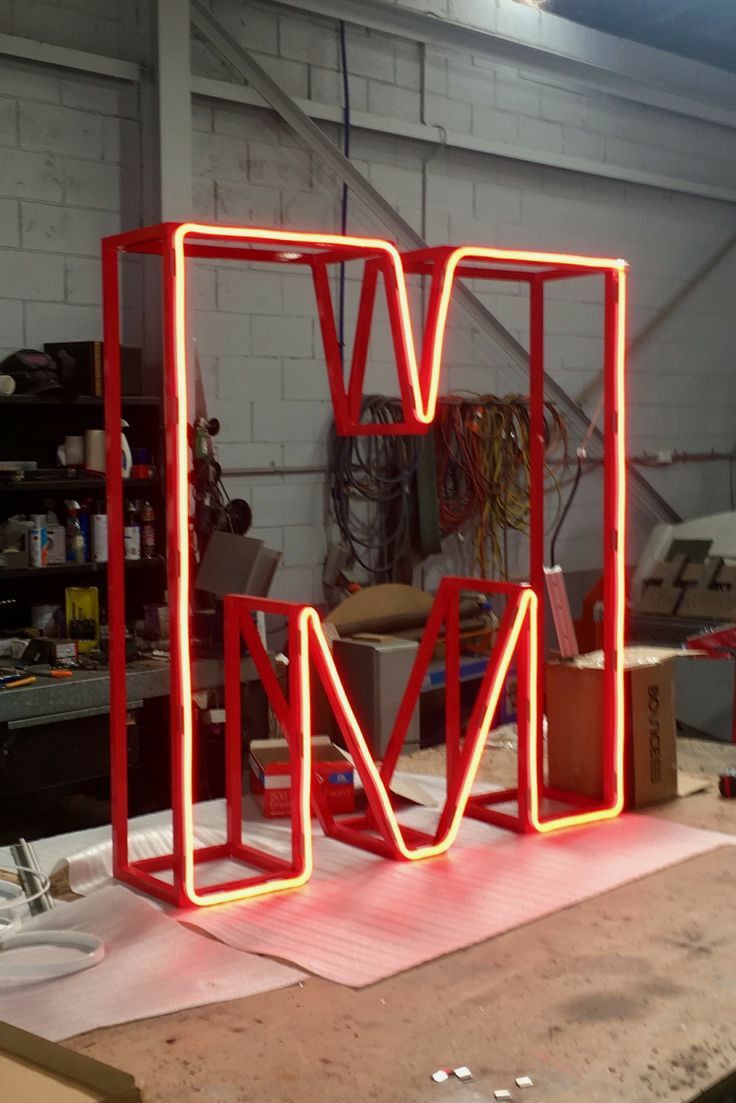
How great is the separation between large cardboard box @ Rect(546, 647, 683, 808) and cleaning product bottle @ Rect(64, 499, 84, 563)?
1.82 metres

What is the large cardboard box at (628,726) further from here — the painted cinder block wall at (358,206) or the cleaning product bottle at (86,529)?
the painted cinder block wall at (358,206)

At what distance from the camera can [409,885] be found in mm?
2541

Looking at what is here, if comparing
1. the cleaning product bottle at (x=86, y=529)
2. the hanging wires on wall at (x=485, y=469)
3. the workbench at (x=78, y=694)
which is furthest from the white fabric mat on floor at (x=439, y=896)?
the hanging wires on wall at (x=485, y=469)

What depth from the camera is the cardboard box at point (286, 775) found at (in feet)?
9.62

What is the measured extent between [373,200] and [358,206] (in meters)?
0.07

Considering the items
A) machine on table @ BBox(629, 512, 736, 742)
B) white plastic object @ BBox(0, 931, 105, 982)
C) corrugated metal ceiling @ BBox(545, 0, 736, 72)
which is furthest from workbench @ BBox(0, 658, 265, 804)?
corrugated metal ceiling @ BBox(545, 0, 736, 72)

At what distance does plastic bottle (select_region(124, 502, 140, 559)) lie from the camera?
436cm

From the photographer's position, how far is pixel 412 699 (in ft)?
9.75

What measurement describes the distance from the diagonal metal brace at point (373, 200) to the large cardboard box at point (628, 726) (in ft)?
5.03

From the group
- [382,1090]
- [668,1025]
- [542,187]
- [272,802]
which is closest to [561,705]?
[272,802]

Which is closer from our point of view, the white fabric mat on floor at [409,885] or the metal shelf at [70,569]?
the white fabric mat on floor at [409,885]

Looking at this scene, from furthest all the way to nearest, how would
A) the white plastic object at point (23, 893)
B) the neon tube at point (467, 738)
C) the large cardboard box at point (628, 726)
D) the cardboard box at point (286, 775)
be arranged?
the large cardboard box at point (628, 726) < the cardboard box at point (286, 775) < the neon tube at point (467, 738) < the white plastic object at point (23, 893)

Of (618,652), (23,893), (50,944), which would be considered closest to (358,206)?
(618,652)

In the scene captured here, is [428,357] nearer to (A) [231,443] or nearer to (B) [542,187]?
(A) [231,443]
